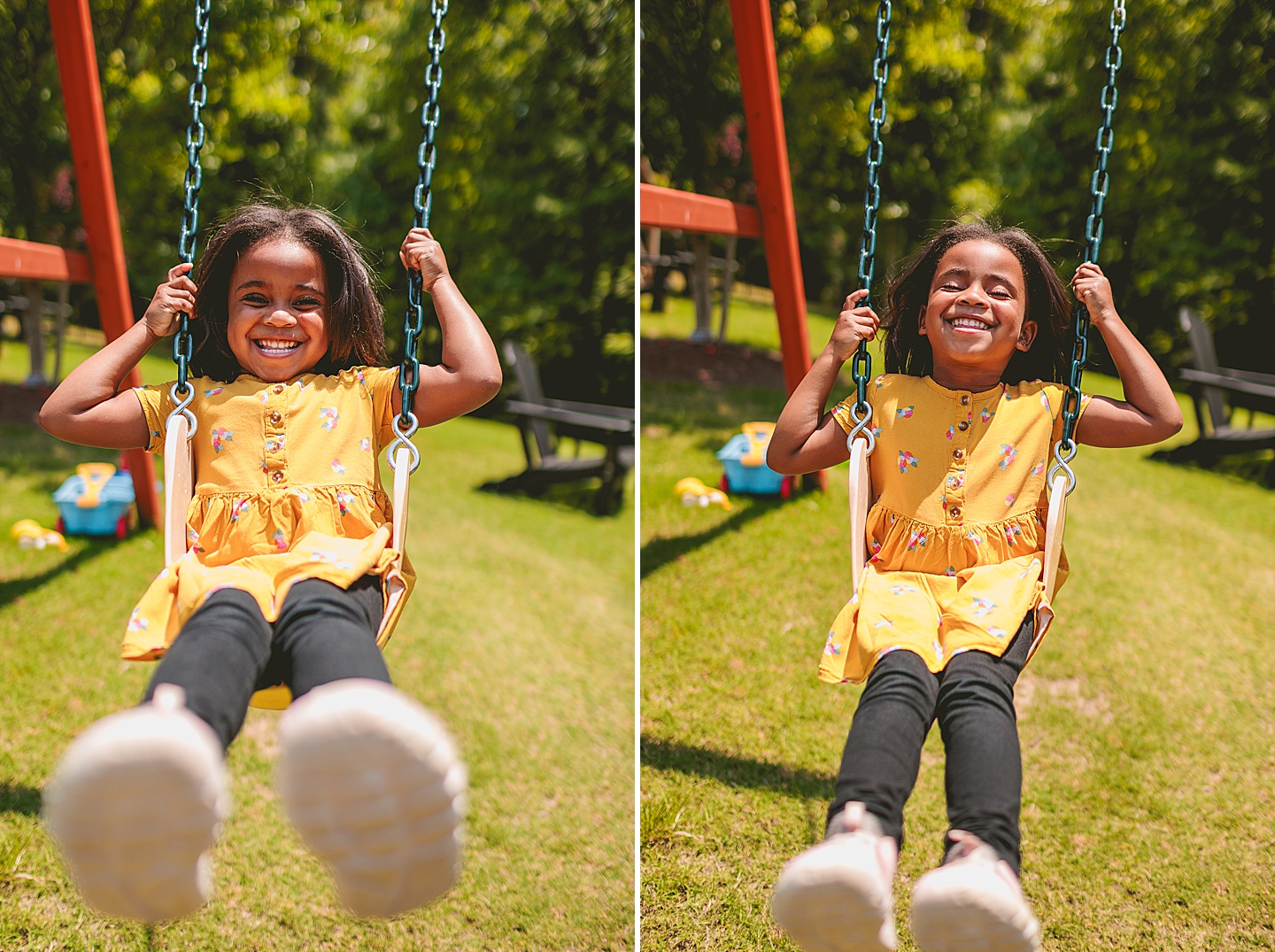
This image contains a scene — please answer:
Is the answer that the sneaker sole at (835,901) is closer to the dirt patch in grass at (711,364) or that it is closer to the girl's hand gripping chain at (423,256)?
the girl's hand gripping chain at (423,256)

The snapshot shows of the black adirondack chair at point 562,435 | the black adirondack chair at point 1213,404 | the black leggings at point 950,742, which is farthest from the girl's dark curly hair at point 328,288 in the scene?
the black adirondack chair at point 1213,404

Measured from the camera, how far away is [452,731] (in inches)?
193

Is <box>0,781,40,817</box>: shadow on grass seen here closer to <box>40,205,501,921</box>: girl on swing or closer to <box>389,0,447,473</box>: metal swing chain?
<box>40,205,501,921</box>: girl on swing

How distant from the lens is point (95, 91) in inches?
195

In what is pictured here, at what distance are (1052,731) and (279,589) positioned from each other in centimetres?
344

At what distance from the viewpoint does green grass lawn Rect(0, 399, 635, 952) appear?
11.4ft

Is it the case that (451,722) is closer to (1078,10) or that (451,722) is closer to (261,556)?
(261,556)

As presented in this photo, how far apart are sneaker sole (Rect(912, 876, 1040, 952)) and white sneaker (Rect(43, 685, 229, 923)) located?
3.80 feet

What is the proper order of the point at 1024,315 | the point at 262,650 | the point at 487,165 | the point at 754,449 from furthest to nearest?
1. the point at 487,165
2. the point at 754,449
3. the point at 1024,315
4. the point at 262,650

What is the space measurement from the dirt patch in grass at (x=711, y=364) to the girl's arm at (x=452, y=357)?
27.2 feet

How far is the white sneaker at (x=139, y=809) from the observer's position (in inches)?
61.0

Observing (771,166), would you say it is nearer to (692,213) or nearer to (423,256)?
(692,213)

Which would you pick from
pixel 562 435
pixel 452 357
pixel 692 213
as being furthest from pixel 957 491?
pixel 562 435

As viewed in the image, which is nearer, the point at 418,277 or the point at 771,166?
the point at 418,277
